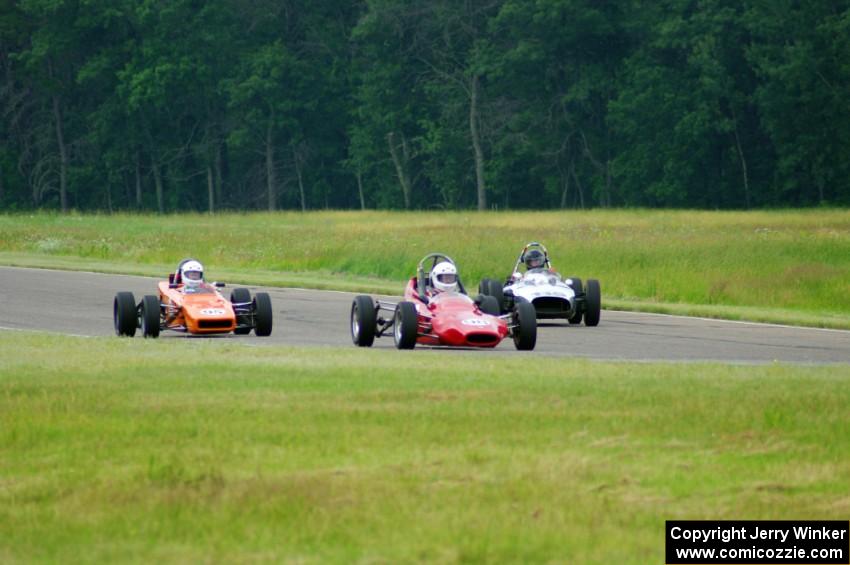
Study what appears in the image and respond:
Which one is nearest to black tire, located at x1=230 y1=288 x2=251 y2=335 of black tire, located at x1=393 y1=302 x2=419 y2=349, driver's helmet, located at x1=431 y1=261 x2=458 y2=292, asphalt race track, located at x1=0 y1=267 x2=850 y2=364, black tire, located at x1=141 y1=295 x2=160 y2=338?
asphalt race track, located at x1=0 y1=267 x2=850 y2=364

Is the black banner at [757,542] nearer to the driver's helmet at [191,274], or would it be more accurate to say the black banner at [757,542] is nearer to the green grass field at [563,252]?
the driver's helmet at [191,274]

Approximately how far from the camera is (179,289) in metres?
24.4

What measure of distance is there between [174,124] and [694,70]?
35.0m

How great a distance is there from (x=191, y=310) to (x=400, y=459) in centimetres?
1175

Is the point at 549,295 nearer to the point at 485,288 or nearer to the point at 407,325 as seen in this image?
the point at 485,288

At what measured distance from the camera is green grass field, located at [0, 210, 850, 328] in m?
33.6

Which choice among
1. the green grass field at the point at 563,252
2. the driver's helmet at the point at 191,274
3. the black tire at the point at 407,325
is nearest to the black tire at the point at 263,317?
the driver's helmet at the point at 191,274

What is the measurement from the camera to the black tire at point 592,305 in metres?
27.0

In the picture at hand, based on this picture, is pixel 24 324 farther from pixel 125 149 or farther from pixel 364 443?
pixel 125 149

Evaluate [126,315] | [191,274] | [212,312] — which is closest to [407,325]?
[212,312]

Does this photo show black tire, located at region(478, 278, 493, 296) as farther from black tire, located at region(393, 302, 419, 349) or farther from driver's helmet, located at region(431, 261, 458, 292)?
black tire, located at region(393, 302, 419, 349)

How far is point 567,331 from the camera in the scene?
26000 mm

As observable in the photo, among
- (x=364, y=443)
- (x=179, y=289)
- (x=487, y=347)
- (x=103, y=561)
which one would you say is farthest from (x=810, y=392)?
(x=179, y=289)

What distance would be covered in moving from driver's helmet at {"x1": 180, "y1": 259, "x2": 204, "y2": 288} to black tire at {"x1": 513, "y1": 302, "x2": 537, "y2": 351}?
5.35m
